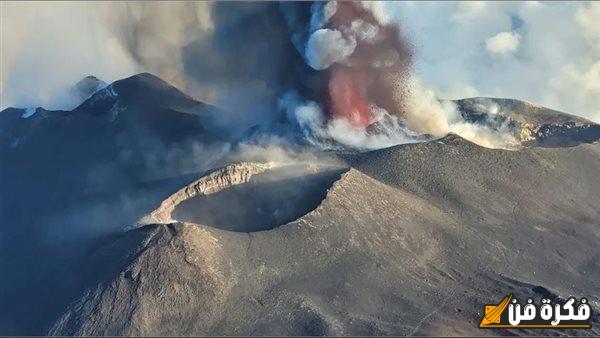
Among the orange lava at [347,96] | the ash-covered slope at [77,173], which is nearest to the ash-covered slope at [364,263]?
the ash-covered slope at [77,173]

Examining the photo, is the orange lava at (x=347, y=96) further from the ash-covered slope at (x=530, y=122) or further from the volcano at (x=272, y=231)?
the ash-covered slope at (x=530, y=122)

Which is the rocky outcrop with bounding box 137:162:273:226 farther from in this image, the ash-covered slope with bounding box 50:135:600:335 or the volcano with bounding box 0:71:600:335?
the ash-covered slope with bounding box 50:135:600:335

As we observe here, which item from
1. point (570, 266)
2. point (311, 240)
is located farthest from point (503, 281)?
point (311, 240)

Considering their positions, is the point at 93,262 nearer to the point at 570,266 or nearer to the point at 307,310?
the point at 307,310

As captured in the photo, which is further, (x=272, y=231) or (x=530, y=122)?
(x=530, y=122)

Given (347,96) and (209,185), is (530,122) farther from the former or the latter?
(209,185)

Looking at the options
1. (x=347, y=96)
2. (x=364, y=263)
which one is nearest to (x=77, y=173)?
(x=347, y=96)
